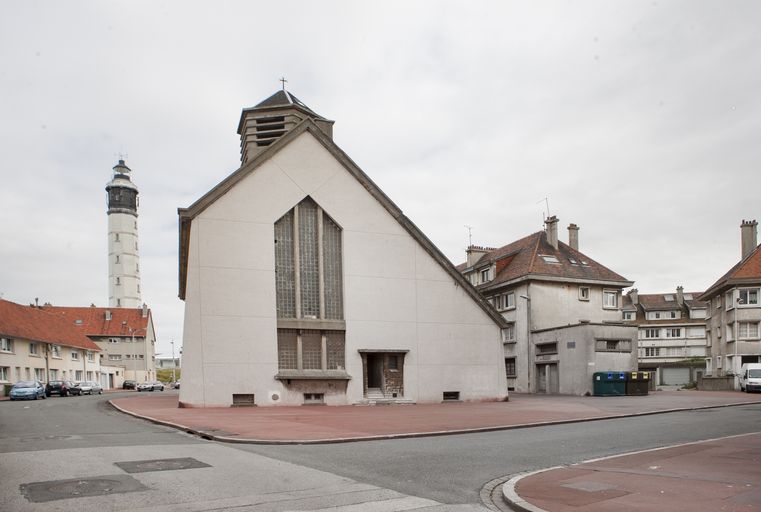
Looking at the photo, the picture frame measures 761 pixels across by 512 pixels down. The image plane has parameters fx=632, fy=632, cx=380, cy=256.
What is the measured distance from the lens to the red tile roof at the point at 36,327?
49.4 meters

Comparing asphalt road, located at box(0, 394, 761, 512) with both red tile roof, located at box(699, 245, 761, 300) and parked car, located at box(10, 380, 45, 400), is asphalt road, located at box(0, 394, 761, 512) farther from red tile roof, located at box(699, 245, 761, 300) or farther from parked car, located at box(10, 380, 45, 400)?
red tile roof, located at box(699, 245, 761, 300)

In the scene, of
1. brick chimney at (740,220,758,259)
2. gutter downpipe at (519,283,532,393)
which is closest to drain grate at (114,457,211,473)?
gutter downpipe at (519,283,532,393)

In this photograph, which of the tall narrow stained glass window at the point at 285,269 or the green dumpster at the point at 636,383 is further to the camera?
the green dumpster at the point at 636,383

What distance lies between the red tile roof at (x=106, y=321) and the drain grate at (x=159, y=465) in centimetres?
8571

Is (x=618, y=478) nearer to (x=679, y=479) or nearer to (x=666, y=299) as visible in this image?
(x=679, y=479)

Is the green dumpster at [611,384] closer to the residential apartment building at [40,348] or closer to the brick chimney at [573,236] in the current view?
the brick chimney at [573,236]

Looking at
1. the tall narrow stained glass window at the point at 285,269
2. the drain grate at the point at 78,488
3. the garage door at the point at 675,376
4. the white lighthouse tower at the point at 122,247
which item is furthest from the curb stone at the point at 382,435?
the white lighthouse tower at the point at 122,247

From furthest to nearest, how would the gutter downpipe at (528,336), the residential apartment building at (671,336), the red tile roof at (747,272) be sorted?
the residential apartment building at (671,336) → the red tile roof at (747,272) → the gutter downpipe at (528,336)

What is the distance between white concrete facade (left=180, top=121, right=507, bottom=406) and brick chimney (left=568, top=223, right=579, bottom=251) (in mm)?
19938

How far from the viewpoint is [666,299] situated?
8669 cm

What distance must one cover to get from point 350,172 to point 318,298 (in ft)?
21.2

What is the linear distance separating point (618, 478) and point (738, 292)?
42.6 m

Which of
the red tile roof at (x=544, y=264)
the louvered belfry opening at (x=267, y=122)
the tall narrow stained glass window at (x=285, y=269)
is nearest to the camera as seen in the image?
the tall narrow stained glass window at (x=285, y=269)

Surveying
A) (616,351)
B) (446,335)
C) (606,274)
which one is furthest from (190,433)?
(606,274)
